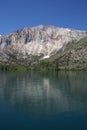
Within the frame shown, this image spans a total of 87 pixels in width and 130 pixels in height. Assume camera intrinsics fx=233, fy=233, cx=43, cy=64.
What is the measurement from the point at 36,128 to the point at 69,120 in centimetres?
1133

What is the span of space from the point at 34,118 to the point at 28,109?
11665 mm

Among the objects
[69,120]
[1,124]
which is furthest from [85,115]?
[1,124]

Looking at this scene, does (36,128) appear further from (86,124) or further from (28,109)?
(28,109)

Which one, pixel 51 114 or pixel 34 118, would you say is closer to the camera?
pixel 34 118

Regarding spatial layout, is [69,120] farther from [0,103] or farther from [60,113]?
[0,103]

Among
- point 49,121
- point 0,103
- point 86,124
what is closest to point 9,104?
point 0,103

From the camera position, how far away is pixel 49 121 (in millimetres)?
66688

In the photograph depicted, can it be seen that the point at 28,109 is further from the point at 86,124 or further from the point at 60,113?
the point at 86,124

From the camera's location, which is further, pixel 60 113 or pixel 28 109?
pixel 28 109

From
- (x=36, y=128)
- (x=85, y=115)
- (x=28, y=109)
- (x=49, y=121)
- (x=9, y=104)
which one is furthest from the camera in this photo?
(x=9, y=104)

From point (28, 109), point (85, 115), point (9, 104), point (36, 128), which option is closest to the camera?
point (36, 128)

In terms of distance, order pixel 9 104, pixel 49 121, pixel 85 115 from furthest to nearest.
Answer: pixel 9 104
pixel 85 115
pixel 49 121

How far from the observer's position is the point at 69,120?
221ft

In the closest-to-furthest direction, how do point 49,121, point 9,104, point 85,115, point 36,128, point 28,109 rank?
1. point 36,128
2. point 49,121
3. point 85,115
4. point 28,109
5. point 9,104
